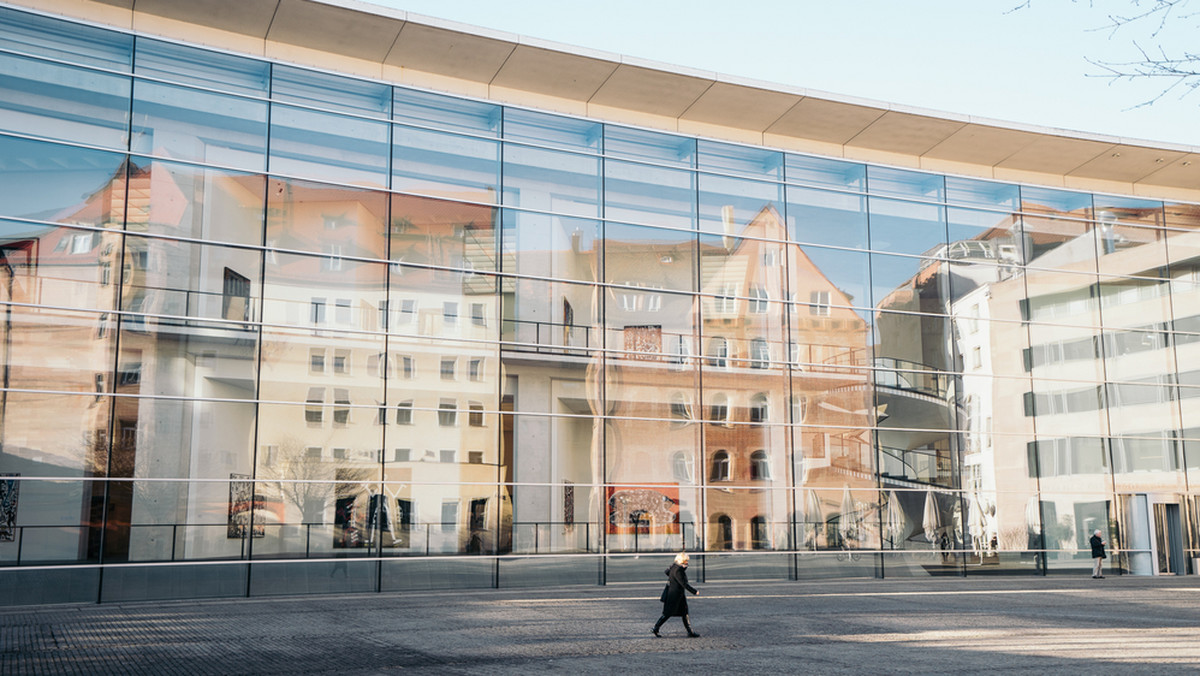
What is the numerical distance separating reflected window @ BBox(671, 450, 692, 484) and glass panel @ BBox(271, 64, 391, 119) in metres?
10.3

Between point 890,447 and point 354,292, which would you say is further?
point 890,447

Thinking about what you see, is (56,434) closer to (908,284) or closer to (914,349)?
(914,349)

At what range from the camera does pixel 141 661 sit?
39.0 feet

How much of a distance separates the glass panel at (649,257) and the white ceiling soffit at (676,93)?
10.6 ft

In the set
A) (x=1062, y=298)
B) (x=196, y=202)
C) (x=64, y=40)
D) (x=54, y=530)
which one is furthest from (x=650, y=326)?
(x=64, y=40)

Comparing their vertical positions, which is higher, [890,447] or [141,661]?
[890,447]

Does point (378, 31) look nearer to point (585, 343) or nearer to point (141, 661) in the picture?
point (585, 343)

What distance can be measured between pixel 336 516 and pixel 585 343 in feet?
22.5

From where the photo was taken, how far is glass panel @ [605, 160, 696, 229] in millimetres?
25688

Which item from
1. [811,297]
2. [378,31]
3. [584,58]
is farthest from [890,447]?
[378,31]

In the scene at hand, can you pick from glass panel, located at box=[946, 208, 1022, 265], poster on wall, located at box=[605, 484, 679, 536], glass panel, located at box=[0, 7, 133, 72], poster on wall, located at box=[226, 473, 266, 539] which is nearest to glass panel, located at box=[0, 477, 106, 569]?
poster on wall, located at box=[226, 473, 266, 539]

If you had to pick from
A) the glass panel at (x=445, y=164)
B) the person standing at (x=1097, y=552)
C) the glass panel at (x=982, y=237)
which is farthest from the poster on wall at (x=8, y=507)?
the person standing at (x=1097, y=552)

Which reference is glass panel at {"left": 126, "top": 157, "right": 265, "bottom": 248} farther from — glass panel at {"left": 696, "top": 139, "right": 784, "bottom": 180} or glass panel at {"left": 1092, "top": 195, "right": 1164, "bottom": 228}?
glass panel at {"left": 1092, "top": 195, "right": 1164, "bottom": 228}

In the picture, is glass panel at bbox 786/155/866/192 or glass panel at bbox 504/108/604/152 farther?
glass panel at bbox 786/155/866/192
